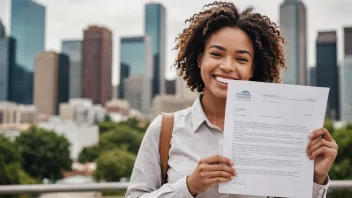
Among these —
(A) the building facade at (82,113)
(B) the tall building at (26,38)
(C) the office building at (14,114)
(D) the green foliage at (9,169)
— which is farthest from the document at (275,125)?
(B) the tall building at (26,38)

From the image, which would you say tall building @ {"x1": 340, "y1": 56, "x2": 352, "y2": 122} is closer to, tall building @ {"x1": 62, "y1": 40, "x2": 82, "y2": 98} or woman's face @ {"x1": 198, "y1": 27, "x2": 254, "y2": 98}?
tall building @ {"x1": 62, "y1": 40, "x2": 82, "y2": 98}

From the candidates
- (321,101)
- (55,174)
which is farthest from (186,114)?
(55,174)

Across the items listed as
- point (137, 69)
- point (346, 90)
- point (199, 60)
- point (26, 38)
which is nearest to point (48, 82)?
point (26, 38)

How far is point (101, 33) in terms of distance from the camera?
13350 cm

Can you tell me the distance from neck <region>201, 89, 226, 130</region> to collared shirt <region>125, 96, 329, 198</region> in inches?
1.2

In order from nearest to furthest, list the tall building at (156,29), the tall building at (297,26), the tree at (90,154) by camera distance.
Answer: the tree at (90,154) → the tall building at (297,26) → the tall building at (156,29)

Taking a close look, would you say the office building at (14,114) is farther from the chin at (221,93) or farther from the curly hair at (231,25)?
the chin at (221,93)

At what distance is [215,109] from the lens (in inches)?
59.4

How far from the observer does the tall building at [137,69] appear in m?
160

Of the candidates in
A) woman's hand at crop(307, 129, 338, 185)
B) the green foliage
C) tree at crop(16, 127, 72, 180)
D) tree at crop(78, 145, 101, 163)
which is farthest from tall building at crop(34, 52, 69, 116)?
woman's hand at crop(307, 129, 338, 185)

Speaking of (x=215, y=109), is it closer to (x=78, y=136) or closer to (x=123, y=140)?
(x=123, y=140)

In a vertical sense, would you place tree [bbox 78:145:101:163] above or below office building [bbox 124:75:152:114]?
below

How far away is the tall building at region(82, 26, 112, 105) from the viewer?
5236 inches

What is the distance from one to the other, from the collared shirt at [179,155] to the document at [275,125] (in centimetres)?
10
